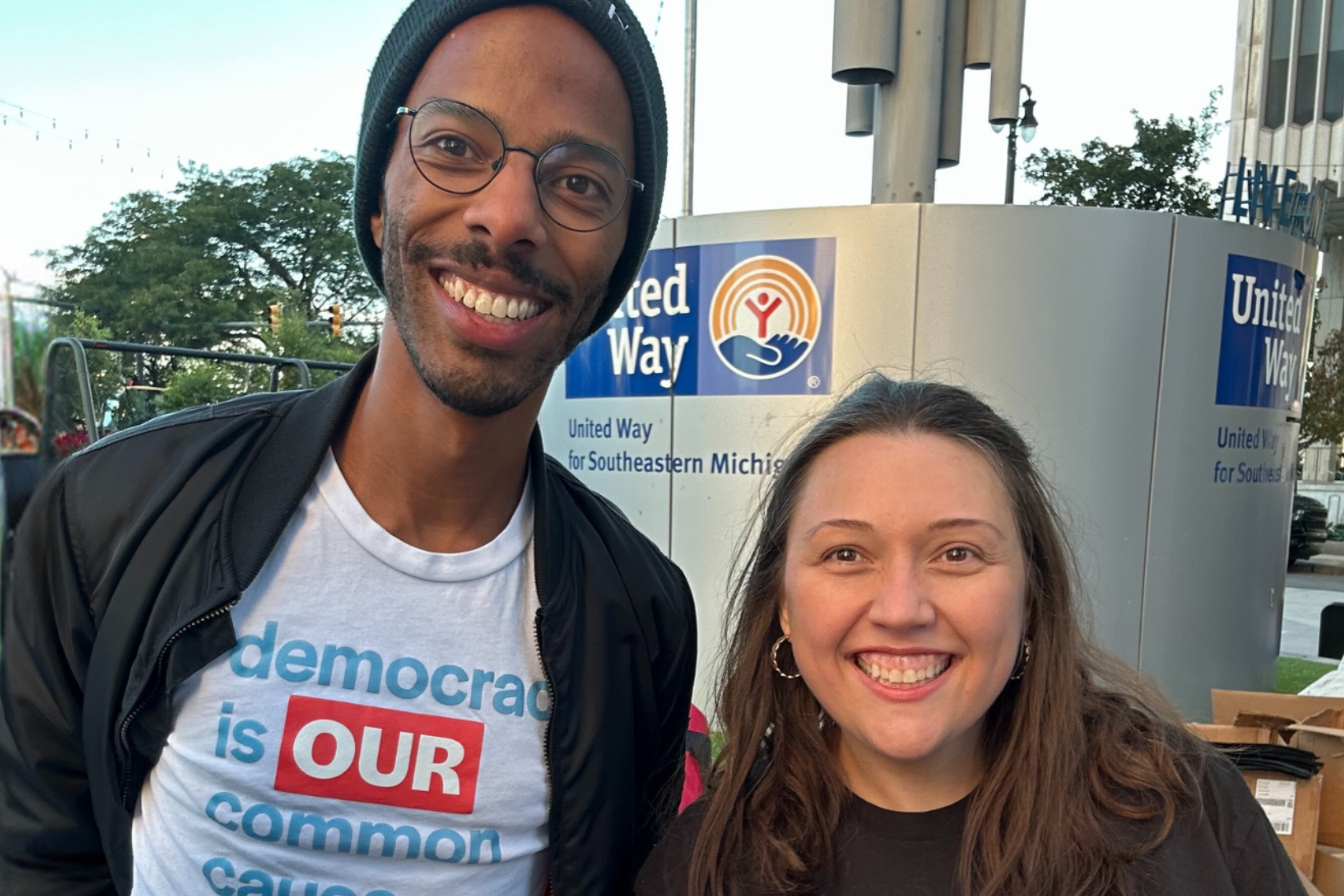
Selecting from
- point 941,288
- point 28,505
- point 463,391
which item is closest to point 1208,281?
point 941,288

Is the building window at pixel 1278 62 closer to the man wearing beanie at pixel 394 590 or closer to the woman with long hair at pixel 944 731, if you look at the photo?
the woman with long hair at pixel 944 731

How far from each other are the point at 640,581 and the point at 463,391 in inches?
20.1

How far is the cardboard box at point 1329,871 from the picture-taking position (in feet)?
11.1

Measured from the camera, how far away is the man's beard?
170 centimetres

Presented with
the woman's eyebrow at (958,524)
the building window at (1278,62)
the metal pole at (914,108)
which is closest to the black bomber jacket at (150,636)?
the woman's eyebrow at (958,524)

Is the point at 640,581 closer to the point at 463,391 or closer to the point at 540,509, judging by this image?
the point at 540,509

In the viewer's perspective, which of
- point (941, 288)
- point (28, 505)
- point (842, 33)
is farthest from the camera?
point (842, 33)

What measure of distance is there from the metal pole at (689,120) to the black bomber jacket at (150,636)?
Answer: 1020 centimetres

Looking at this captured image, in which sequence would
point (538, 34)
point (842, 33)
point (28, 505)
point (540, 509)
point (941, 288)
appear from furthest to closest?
point (842, 33)
point (941, 288)
point (540, 509)
point (538, 34)
point (28, 505)

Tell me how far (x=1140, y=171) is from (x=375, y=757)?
2487 centimetres

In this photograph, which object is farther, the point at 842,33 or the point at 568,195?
the point at 842,33

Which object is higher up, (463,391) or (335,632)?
(463,391)

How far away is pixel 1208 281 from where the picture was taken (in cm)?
662

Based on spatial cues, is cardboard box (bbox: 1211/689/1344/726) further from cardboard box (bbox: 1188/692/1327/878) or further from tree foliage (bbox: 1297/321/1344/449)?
tree foliage (bbox: 1297/321/1344/449)
